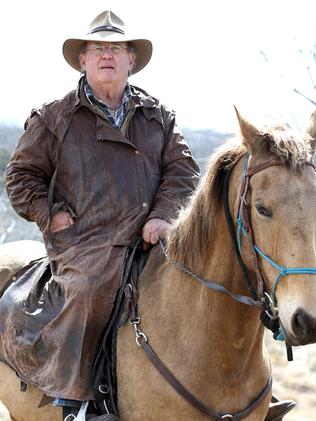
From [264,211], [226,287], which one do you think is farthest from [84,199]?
[264,211]

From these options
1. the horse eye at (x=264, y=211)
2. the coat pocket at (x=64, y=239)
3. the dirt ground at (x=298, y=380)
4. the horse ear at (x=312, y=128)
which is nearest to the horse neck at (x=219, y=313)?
the horse eye at (x=264, y=211)

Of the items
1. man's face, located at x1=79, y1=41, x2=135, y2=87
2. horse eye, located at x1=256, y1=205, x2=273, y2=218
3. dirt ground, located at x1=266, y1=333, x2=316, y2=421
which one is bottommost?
dirt ground, located at x1=266, y1=333, x2=316, y2=421

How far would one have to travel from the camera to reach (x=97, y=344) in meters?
4.31

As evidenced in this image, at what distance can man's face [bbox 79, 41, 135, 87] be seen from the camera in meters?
4.71

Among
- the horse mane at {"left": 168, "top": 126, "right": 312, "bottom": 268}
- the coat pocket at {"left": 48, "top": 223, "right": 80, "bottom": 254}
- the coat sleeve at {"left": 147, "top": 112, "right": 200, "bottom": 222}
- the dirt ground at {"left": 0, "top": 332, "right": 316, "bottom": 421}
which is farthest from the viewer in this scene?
the dirt ground at {"left": 0, "top": 332, "right": 316, "bottom": 421}

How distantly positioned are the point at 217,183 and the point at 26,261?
2.41 m

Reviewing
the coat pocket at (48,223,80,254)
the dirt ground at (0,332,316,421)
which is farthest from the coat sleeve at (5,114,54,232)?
the dirt ground at (0,332,316,421)

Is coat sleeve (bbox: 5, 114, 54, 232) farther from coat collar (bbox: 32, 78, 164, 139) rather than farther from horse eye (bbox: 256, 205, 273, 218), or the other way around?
horse eye (bbox: 256, 205, 273, 218)

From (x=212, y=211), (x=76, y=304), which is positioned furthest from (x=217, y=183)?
(x=76, y=304)

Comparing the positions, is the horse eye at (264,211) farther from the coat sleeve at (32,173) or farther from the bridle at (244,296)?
the coat sleeve at (32,173)

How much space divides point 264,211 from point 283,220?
0.14 metres

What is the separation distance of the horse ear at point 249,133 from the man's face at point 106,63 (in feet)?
4.54

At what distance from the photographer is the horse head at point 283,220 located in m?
3.25

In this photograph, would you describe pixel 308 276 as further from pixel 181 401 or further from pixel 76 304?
pixel 76 304
